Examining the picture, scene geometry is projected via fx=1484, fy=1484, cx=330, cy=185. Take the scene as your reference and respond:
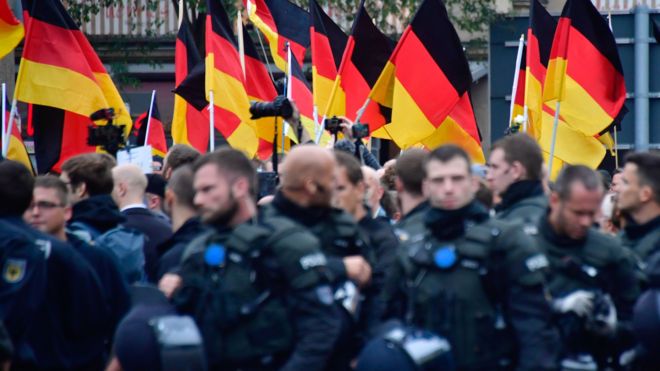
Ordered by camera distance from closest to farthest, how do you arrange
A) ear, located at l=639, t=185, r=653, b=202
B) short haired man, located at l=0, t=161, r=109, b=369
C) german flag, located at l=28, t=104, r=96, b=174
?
short haired man, located at l=0, t=161, r=109, b=369 → ear, located at l=639, t=185, r=653, b=202 → german flag, located at l=28, t=104, r=96, b=174

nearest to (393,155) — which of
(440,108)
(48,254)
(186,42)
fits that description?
(186,42)

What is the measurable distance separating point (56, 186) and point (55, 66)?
4831mm

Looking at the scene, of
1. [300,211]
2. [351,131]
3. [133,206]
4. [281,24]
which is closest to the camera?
[300,211]

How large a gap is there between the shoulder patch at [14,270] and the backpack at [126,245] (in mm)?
1423

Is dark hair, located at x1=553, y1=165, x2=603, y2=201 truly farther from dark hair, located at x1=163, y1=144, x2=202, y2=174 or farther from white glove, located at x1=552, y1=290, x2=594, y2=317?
dark hair, located at x1=163, y1=144, x2=202, y2=174

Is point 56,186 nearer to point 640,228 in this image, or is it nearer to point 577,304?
point 577,304

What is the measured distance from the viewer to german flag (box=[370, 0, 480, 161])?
12.7m

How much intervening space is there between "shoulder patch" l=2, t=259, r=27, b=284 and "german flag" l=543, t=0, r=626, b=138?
7.49m

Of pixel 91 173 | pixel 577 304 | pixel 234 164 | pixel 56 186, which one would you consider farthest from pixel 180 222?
pixel 577 304

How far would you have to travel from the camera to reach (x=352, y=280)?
676 cm

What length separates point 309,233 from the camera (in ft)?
20.9

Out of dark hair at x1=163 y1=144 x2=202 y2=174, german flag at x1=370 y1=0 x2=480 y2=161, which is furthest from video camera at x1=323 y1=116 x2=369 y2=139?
german flag at x1=370 y1=0 x2=480 y2=161

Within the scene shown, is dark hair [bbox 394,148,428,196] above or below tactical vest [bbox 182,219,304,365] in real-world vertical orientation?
above

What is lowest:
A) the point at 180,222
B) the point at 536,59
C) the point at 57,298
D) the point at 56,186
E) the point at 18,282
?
the point at 57,298
